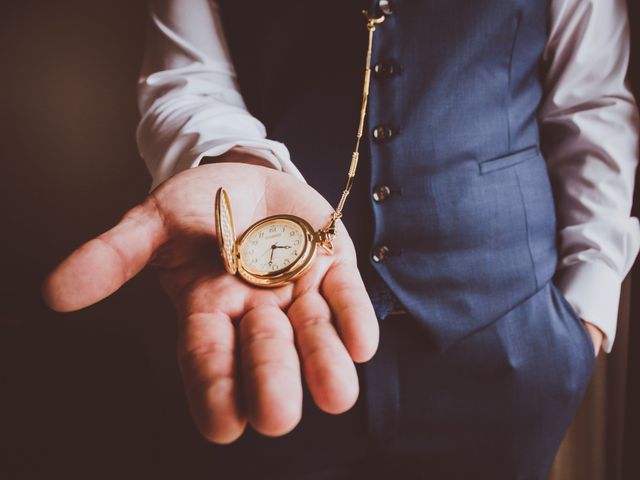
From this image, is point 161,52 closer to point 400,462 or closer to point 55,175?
point 55,175

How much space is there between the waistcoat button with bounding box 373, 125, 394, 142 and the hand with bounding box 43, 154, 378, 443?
0.25 m

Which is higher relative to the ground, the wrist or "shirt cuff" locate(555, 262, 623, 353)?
the wrist

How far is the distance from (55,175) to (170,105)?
1048mm

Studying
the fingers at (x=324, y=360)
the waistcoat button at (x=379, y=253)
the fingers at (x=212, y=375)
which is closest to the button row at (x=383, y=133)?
the waistcoat button at (x=379, y=253)

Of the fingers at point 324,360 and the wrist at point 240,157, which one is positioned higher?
the wrist at point 240,157

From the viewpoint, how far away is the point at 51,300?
91cm

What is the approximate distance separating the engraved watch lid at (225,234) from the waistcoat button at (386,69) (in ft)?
1.97

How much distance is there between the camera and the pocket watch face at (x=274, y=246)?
1108 mm

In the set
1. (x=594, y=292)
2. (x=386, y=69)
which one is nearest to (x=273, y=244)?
(x=386, y=69)

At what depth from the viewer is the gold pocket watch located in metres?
1.03

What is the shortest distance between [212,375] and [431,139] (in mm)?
907

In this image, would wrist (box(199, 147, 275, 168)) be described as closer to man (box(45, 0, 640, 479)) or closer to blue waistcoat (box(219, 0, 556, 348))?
man (box(45, 0, 640, 479))

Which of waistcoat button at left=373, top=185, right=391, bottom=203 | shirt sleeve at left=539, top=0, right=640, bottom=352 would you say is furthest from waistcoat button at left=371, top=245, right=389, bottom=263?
shirt sleeve at left=539, top=0, right=640, bottom=352

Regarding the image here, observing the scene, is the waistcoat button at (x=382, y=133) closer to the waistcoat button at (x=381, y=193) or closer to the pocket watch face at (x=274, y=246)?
the waistcoat button at (x=381, y=193)
